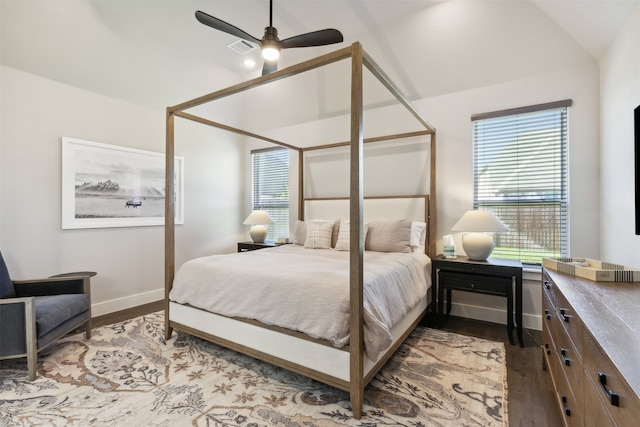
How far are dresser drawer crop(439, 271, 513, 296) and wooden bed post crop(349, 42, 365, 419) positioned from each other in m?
1.60

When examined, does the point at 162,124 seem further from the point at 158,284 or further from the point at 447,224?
the point at 447,224

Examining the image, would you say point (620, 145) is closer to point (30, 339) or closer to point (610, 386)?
point (610, 386)

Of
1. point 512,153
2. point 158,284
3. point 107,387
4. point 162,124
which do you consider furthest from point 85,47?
point 512,153

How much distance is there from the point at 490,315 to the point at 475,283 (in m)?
0.72

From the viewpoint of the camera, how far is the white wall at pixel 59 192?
2850mm

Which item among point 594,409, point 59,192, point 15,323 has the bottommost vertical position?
point 15,323

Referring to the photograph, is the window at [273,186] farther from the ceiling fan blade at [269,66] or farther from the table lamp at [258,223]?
the ceiling fan blade at [269,66]

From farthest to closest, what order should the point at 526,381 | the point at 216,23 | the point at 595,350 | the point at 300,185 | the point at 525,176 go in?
the point at 300,185
the point at 525,176
the point at 216,23
the point at 526,381
the point at 595,350

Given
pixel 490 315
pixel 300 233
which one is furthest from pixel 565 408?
pixel 300 233

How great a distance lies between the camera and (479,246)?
9.62 ft

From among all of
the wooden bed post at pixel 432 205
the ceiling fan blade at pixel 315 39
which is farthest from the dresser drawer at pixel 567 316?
the ceiling fan blade at pixel 315 39

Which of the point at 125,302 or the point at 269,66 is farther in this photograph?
the point at 125,302

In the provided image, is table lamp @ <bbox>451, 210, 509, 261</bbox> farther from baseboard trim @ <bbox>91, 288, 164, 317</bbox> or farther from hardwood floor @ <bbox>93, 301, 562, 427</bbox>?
baseboard trim @ <bbox>91, 288, 164, 317</bbox>

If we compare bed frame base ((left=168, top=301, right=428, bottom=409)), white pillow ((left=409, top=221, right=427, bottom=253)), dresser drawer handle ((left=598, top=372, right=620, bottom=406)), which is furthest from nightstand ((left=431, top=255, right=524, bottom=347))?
dresser drawer handle ((left=598, top=372, right=620, bottom=406))
